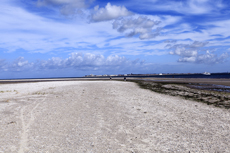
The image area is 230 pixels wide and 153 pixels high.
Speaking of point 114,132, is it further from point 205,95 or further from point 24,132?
point 205,95

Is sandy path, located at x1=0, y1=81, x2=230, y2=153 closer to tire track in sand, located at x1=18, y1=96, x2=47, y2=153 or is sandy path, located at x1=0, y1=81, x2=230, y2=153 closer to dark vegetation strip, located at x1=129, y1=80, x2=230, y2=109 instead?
tire track in sand, located at x1=18, y1=96, x2=47, y2=153

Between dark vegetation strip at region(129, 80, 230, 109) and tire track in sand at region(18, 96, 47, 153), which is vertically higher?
tire track in sand at region(18, 96, 47, 153)

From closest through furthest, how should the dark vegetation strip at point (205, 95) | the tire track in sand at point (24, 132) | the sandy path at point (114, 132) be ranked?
the tire track in sand at point (24, 132) < the sandy path at point (114, 132) < the dark vegetation strip at point (205, 95)

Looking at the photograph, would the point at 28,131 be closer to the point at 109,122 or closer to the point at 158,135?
the point at 109,122

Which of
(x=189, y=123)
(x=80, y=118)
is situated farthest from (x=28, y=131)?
(x=189, y=123)

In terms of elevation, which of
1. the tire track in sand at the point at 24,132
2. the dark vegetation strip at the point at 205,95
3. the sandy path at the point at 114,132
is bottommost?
the dark vegetation strip at the point at 205,95

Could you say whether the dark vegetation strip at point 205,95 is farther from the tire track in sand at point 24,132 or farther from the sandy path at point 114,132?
the tire track in sand at point 24,132

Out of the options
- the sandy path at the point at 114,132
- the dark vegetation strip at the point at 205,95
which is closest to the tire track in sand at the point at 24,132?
the sandy path at the point at 114,132

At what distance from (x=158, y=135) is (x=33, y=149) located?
6.04 meters

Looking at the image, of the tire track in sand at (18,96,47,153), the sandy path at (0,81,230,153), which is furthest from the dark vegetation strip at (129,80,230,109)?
the tire track in sand at (18,96,47,153)

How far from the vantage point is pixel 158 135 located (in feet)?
32.4

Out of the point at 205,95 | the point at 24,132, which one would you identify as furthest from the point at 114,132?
the point at 205,95

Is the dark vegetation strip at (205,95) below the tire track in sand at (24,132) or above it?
below

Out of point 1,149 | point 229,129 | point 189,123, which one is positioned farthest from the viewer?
point 189,123
